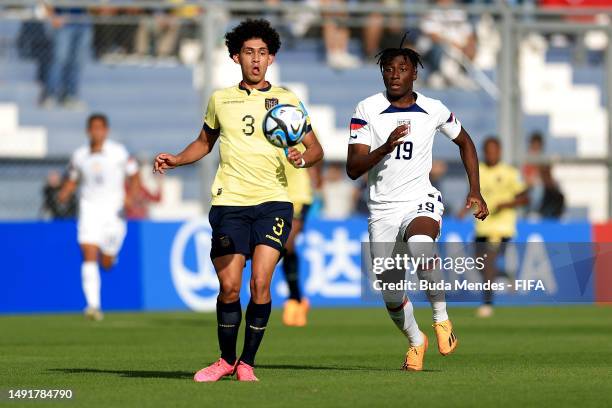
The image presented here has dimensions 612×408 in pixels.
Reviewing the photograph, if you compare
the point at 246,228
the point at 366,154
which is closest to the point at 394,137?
the point at 366,154

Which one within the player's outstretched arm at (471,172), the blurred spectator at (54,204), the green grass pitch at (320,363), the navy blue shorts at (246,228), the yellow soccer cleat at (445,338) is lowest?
the green grass pitch at (320,363)

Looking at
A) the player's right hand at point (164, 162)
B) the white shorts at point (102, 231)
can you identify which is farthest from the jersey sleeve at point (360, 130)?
the white shorts at point (102, 231)

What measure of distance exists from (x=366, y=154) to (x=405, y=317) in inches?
47.1

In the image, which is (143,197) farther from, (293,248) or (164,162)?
(164,162)

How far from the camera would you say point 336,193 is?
78.7 ft

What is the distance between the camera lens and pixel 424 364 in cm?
1132

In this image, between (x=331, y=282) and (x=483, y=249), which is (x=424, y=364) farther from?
(x=331, y=282)

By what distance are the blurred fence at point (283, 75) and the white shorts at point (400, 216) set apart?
1030 centimetres

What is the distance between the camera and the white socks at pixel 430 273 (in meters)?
10.2

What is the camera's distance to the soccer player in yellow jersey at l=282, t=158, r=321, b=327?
16828 millimetres

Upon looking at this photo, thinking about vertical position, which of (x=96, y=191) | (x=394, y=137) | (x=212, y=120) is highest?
(x=212, y=120)

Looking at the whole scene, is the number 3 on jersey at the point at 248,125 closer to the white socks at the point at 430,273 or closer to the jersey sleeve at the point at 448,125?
the white socks at the point at 430,273

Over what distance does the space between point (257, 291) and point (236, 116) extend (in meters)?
1.17

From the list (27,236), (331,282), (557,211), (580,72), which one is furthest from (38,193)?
(580,72)
